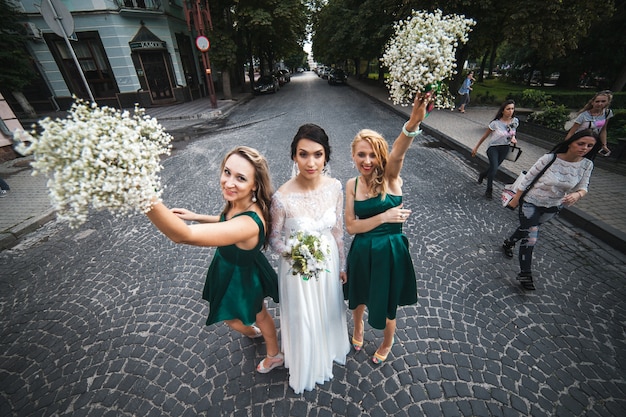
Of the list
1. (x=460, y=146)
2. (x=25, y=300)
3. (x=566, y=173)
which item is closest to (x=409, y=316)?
(x=566, y=173)

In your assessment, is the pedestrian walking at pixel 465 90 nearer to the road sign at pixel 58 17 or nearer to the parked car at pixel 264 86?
the road sign at pixel 58 17

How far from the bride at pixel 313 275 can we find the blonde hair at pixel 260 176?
4.2 inches

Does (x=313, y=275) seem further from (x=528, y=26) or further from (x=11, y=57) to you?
(x=11, y=57)

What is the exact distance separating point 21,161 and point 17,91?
8258 millimetres

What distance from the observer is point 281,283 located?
257 cm

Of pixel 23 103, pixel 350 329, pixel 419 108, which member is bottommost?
pixel 23 103

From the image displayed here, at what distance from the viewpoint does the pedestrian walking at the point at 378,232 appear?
2230mm

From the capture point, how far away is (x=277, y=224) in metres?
2.42

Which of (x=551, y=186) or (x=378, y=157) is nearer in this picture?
(x=378, y=157)

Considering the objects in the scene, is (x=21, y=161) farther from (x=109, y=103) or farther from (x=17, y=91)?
(x=109, y=103)

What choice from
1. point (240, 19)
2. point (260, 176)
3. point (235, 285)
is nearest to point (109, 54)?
point (240, 19)

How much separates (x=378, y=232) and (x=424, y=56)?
1443 millimetres

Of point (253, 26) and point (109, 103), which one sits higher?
point (253, 26)

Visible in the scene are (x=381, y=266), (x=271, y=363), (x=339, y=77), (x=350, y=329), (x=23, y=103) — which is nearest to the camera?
(x=381, y=266)
